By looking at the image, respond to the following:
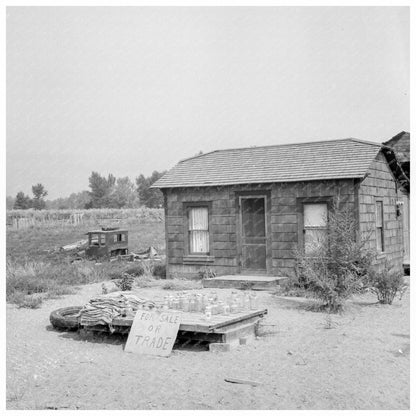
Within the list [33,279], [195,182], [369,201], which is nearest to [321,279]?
Answer: [369,201]

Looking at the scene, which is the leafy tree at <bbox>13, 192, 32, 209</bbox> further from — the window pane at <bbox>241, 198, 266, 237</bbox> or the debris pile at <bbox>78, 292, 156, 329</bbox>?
the debris pile at <bbox>78, 292, 156, 329</bbox>

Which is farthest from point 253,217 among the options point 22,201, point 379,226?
point 22,201

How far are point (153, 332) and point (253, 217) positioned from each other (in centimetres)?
859

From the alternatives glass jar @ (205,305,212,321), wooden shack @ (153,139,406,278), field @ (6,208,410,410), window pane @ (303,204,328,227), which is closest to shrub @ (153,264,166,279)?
wooden shack @ (153,139,406,278)

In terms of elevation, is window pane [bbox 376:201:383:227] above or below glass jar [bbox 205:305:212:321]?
above

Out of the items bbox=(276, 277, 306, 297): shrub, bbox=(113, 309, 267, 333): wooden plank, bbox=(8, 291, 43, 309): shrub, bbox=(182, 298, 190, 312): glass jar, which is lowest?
bbox=(8, 291, 43, 309): shrub

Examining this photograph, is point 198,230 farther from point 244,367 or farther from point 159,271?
point 244,367

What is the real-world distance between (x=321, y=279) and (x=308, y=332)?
6.65 feet

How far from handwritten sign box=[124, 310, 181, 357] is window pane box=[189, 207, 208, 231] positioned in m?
8.51

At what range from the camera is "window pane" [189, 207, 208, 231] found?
1727 cm

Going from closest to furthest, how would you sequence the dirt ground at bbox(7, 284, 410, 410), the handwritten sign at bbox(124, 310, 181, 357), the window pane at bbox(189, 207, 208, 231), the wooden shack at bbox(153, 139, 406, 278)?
1. the dirt ground at bbox(7, 284, 410, 410)
2. the handwritten sign at bbox(124, 310, 181, 357)
3. the wooden shack at bbox(153, 139, 406, 278)
4. the window pane at bbox(189, 207, 208, 231)

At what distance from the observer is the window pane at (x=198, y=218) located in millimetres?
17266

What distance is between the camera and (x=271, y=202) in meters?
16.0

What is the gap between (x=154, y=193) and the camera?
73750mm
